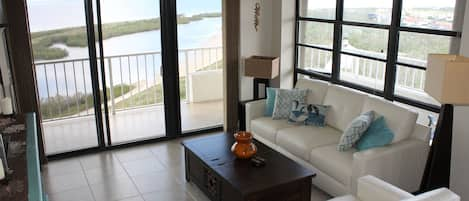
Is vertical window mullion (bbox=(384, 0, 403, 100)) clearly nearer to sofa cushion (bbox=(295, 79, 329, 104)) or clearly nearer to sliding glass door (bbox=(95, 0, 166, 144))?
sofa cushion (bbox=(295, 79, 329, 104))

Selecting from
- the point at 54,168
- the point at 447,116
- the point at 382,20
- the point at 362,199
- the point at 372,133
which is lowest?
the point at 54,168

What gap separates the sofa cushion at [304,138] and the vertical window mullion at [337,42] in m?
0.91

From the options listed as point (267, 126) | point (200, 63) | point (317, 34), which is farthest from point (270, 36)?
point (267, 126)

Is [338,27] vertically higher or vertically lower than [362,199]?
higher

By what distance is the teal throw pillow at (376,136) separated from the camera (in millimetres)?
3835

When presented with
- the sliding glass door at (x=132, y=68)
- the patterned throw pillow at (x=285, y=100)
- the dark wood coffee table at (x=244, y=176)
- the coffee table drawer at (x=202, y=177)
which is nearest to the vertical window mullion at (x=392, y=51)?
the patterned throw pillow at (x=285, y=100)

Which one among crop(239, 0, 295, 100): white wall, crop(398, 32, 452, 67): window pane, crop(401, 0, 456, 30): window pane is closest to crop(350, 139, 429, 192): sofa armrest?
crop(398, 32, 452, 67): window pane

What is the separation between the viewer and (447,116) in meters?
3.35

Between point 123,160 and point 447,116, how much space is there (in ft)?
11.7

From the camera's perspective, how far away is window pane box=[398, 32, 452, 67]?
4.02 metres

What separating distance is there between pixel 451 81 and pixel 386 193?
934 mm

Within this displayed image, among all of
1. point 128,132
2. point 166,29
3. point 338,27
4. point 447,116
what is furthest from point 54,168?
point 447,116

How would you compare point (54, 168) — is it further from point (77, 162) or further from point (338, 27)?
point (338, 27)

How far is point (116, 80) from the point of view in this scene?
588 centimetres
